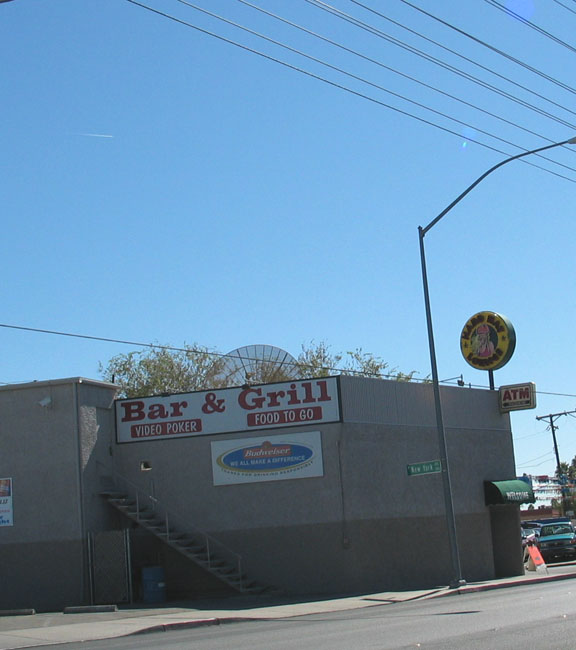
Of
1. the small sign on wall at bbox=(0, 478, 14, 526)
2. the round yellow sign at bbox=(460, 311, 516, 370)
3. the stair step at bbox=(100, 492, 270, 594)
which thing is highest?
the round yellow sign at bbox=(460, 311, 516, 370)

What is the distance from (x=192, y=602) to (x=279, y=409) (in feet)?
19.1

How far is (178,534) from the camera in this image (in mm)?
25312

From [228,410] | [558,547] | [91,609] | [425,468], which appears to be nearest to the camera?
[91,609]

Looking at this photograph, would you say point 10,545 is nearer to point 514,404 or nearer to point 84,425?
point 84,425

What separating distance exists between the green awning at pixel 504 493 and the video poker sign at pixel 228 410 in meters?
6.64

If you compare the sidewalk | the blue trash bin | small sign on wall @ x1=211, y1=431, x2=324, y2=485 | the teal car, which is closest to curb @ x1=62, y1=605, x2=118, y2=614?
the sidewalk

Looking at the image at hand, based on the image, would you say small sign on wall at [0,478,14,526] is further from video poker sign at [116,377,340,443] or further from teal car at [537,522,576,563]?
teal car at [537,522,576,563]

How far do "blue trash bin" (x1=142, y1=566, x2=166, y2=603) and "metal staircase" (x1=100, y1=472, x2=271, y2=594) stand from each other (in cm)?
85

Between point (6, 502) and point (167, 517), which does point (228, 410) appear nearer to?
point (167, 517)

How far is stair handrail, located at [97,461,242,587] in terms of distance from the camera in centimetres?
2509

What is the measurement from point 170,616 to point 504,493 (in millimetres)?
13063

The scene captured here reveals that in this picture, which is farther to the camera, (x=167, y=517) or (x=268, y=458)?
(x=268, y=458)

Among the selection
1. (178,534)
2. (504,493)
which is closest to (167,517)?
(178,534)

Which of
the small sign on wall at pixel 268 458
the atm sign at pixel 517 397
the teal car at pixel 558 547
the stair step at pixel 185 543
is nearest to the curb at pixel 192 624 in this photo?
the stair step at pixel 185 543
